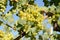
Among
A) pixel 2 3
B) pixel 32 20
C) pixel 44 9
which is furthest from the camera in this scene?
pixel 2 3

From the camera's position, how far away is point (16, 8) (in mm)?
3361

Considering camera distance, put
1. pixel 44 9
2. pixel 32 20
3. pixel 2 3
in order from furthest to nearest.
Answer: pixel 2 3 < pixel 44 9 < pixel 32 20

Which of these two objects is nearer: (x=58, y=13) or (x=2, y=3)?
(x=58, y=13)

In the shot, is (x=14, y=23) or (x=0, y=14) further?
(x=0, y=14)

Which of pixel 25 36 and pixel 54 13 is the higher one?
pixel 54 13

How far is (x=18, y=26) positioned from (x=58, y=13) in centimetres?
57

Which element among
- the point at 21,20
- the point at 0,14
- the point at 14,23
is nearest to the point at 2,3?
the point at 0,14

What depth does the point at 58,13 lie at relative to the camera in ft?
9.29

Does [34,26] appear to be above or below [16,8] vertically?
below

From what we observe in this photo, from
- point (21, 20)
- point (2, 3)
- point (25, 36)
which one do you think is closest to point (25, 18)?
point (21, 20)

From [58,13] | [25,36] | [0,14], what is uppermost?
[0,14]

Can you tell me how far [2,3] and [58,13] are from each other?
905 millimetres

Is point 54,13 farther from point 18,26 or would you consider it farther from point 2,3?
point 2,3

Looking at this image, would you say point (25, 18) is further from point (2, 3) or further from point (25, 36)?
point (2, 3)
